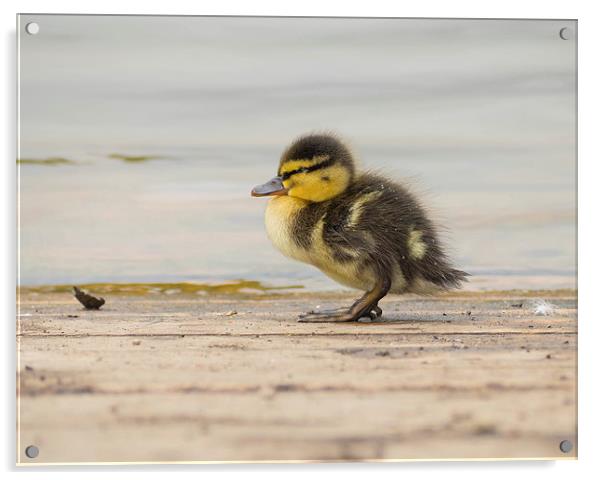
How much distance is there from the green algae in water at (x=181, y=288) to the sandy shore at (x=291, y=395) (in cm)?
17

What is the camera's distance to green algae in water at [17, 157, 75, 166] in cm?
240

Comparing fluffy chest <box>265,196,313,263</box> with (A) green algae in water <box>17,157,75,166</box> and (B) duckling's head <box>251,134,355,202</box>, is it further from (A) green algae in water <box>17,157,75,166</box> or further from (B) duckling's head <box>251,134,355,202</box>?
(A) green algae in water <box>17,157,75,166</box>

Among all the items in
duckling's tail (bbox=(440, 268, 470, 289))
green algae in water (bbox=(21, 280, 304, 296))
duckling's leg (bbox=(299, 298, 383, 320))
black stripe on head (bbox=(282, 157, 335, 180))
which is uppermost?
black stripe on head (bbox=(282, 157, 335, 180))

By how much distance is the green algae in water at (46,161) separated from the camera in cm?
240

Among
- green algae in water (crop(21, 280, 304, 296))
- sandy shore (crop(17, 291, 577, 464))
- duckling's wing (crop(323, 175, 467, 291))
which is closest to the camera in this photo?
→ sandy shore (crop(17, 291, 577, 464))

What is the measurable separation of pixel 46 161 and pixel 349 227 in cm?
83

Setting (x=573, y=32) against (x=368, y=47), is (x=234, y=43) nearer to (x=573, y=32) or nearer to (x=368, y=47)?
(x=368, y=47)

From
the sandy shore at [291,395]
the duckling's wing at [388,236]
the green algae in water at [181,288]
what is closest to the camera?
the sandy shore at [291,395]

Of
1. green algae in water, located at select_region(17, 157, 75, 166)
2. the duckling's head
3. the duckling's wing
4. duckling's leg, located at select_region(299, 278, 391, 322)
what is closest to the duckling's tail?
the duckling's wing

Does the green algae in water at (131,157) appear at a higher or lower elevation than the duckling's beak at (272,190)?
higher

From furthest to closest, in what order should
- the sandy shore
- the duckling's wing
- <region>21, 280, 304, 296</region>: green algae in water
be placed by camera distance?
<region>21, 280, 304, 296</region>: green algae in water → the duckling's wing → the sandy shore

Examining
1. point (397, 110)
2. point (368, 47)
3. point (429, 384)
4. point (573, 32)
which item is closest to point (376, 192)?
point (397, 110)

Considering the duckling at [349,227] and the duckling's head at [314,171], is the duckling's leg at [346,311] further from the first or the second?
the duckling's head at [314,171]

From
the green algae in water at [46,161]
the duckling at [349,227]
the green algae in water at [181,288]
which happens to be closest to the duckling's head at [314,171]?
the duckling at [349,227]
